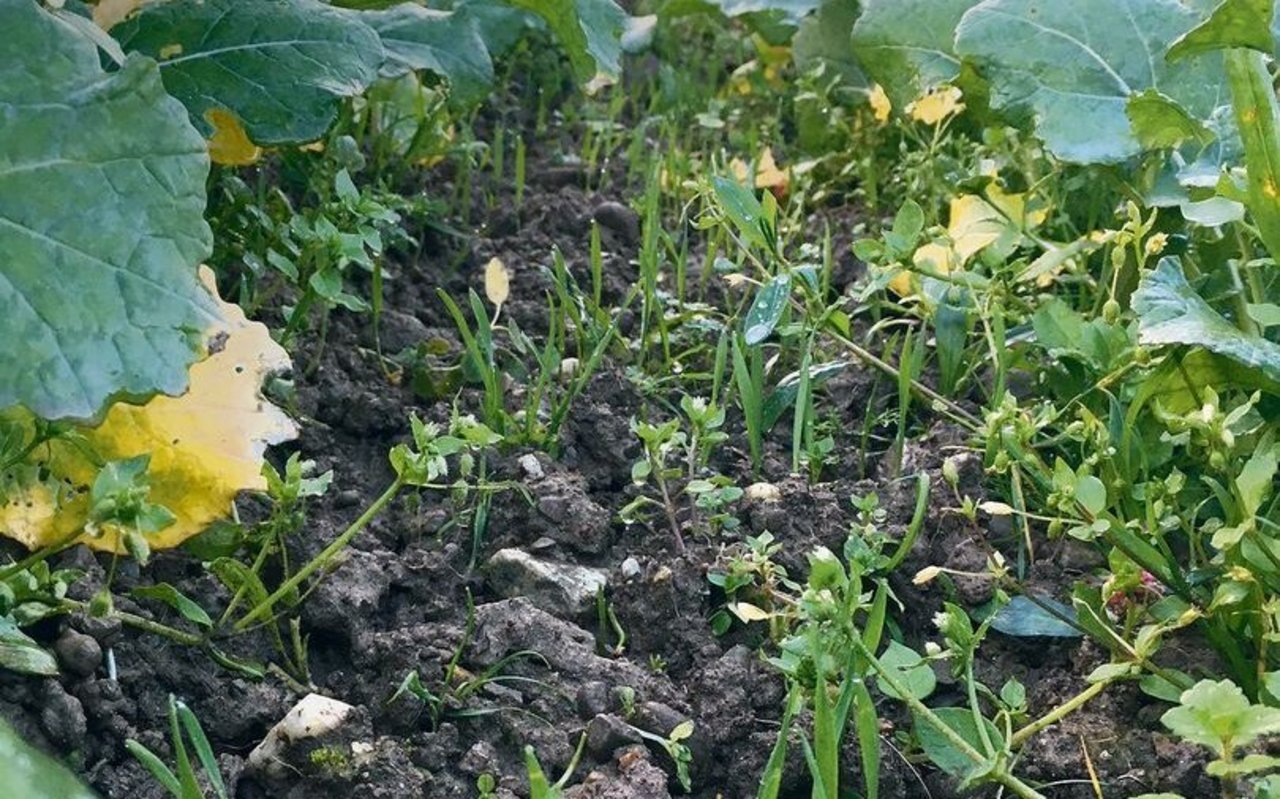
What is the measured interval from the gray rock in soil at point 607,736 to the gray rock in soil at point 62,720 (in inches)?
18.8

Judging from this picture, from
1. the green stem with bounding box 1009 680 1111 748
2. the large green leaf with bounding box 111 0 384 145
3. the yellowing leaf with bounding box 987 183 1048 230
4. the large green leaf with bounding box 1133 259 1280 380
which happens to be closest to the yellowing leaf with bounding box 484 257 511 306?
the large green leaf with bounding box 111 0 384 145

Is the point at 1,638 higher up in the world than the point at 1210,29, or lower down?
lower down

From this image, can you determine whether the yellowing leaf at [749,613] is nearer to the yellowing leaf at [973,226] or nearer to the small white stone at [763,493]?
the small white stone at [763,493]

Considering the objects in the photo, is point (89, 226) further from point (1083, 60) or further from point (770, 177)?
point (770, 177)

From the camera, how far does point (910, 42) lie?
2385mm

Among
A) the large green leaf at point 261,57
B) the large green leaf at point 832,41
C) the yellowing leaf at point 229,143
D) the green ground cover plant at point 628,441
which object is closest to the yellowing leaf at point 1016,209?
the green ground cover plant at point 628,441

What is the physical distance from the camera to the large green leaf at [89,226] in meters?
1.48

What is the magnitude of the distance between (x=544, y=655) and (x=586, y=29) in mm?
1152

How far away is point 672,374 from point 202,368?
2.20ft

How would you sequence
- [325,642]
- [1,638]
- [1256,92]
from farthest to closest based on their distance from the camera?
[1256,92], [325,642], [1,638]

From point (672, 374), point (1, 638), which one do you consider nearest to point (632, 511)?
point (672, 374)

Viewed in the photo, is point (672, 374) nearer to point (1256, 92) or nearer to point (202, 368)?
point (202, 368)

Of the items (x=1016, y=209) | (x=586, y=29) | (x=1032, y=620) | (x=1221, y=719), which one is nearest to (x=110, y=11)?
(x=586, y=29)

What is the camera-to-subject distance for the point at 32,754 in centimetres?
127
